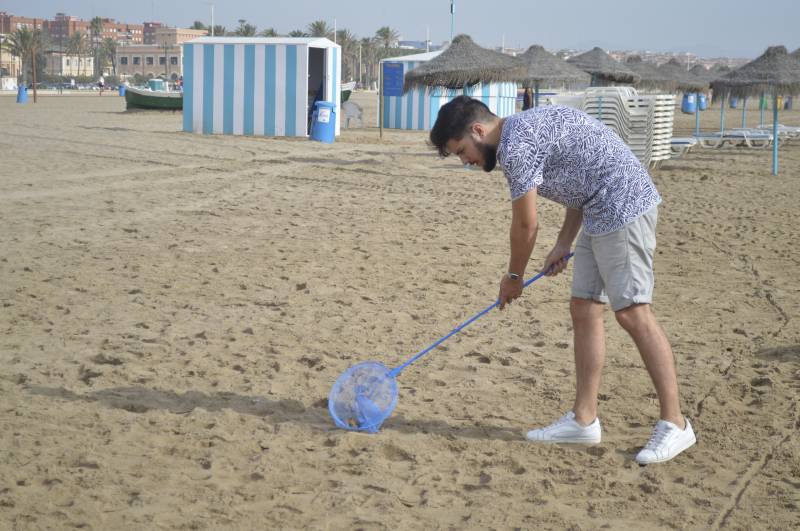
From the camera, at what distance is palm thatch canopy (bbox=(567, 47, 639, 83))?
19906 mm

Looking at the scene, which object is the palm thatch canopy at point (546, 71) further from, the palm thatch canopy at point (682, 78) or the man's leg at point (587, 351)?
the man's leg at point (587, 351)

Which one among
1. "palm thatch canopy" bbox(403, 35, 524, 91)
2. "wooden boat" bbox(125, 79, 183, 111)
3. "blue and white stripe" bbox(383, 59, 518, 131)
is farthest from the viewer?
"wooden boat" bbox(125, 79, 183, 111)

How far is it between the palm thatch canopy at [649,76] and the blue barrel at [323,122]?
835 cm

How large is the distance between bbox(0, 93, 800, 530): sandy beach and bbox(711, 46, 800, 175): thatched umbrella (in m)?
6.03

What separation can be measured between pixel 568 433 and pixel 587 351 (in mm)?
340

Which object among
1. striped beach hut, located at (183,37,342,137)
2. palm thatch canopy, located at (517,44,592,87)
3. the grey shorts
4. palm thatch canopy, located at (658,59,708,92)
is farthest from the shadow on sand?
palm thatch canopy, located at (658,59,708,92)

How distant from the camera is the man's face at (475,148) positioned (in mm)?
3309

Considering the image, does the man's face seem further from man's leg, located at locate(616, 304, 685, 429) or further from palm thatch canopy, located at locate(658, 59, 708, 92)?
palm thatch canopy, located at locate(658, 59, 708, 92)

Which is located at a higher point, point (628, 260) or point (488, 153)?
point (488, 153)

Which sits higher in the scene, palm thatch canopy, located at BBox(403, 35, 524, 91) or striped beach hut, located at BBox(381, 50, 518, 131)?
palm thatch canopy, located at BBox(403, 35, 524, 91)

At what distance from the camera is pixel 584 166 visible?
10.9 feet

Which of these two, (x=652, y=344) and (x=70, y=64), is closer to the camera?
(x=652, y=344)

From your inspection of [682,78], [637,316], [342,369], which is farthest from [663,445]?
[682,78]

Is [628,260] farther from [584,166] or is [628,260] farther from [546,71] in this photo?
[546,71]
